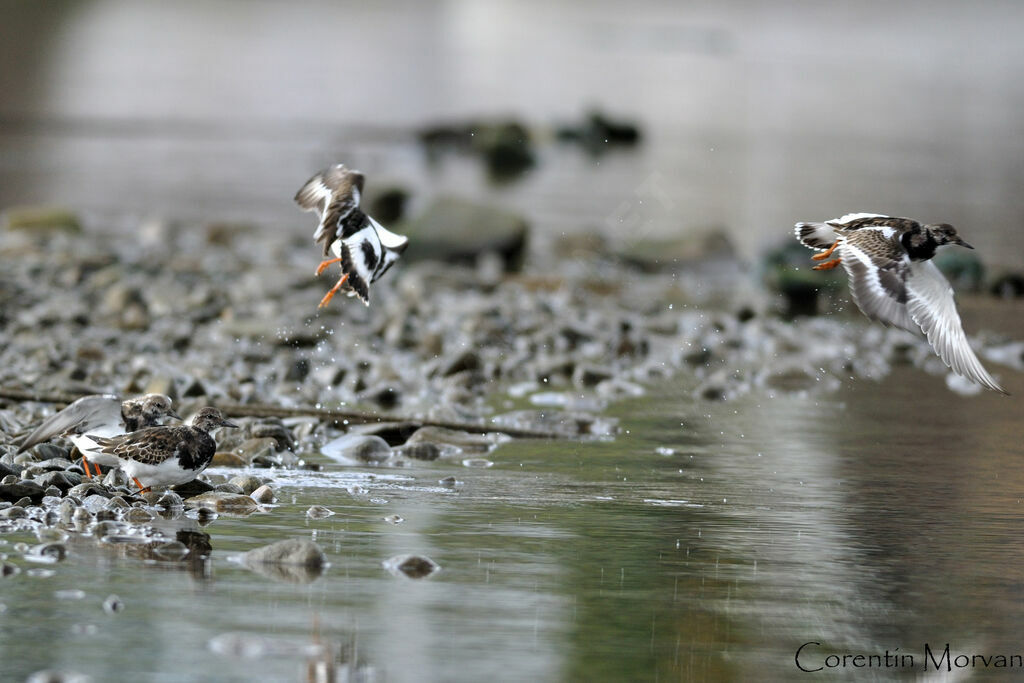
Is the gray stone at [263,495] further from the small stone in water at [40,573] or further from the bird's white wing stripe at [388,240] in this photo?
the small stone in water at [40,573]

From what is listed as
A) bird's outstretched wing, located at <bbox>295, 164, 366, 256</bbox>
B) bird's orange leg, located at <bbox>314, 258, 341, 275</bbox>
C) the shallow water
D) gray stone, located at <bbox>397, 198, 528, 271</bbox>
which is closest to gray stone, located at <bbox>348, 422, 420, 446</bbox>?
the shallow water

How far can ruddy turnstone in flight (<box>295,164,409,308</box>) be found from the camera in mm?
7777

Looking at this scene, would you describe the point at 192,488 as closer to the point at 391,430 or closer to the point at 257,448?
the point at 257,448

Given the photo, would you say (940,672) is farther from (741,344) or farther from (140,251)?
(140,251)

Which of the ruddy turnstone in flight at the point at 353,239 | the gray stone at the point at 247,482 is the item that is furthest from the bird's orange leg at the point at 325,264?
the gray stone at the point at 247,482

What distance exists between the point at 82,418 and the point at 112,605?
8.18ft

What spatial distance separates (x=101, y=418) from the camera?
7.98 meters

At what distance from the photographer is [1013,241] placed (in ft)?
74.7

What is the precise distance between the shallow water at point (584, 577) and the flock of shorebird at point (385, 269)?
0.66 m

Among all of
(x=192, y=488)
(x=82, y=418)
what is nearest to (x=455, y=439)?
(x=192, y=488)

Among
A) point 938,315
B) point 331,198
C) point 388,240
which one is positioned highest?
point 331,198

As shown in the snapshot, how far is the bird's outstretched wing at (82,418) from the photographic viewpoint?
313 inches

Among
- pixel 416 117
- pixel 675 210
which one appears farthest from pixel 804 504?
pixel 416 117

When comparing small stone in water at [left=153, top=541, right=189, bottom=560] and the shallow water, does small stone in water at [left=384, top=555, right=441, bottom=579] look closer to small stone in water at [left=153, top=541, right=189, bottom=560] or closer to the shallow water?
the shallow water
